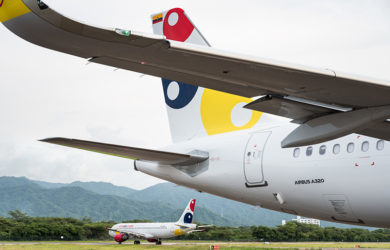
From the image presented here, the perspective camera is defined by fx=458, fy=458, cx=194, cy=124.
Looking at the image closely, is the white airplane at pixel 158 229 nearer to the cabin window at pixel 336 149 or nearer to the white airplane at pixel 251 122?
the white airplane at pixel 251 122

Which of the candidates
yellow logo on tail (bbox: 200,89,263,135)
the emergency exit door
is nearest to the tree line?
yellow logo on tail (bbox: 200,89,263,135)

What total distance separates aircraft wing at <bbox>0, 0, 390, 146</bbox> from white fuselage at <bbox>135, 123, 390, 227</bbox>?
3.27 metres

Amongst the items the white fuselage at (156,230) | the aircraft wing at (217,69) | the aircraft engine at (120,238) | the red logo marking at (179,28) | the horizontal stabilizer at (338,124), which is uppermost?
the red logo marking at (179,28)

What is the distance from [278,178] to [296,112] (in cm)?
452

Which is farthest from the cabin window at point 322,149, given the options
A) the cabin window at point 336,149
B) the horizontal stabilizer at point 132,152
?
the horizontal stabilizer at point 132,152

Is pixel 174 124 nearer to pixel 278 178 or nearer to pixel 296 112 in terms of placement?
pixel 278 178

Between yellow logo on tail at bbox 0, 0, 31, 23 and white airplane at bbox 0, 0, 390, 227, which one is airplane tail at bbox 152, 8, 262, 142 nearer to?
white airplane at bbox 0, 0, 390, 227

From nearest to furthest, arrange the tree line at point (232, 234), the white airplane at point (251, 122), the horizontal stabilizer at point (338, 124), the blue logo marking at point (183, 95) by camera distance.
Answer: the white airplane at point (251, 122) < the horizontal stabilizer at point (338, 124) < the blue logo marking at point (183, 95) < the tree line at point (232, 234)

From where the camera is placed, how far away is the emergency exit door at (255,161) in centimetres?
1173

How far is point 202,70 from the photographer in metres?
5.41

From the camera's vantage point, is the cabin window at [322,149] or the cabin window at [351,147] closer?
the cabin window at [351,147]

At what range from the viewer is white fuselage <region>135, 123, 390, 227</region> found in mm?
9742

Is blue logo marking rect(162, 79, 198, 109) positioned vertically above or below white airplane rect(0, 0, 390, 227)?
above

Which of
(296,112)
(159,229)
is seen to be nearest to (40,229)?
(159,229)
